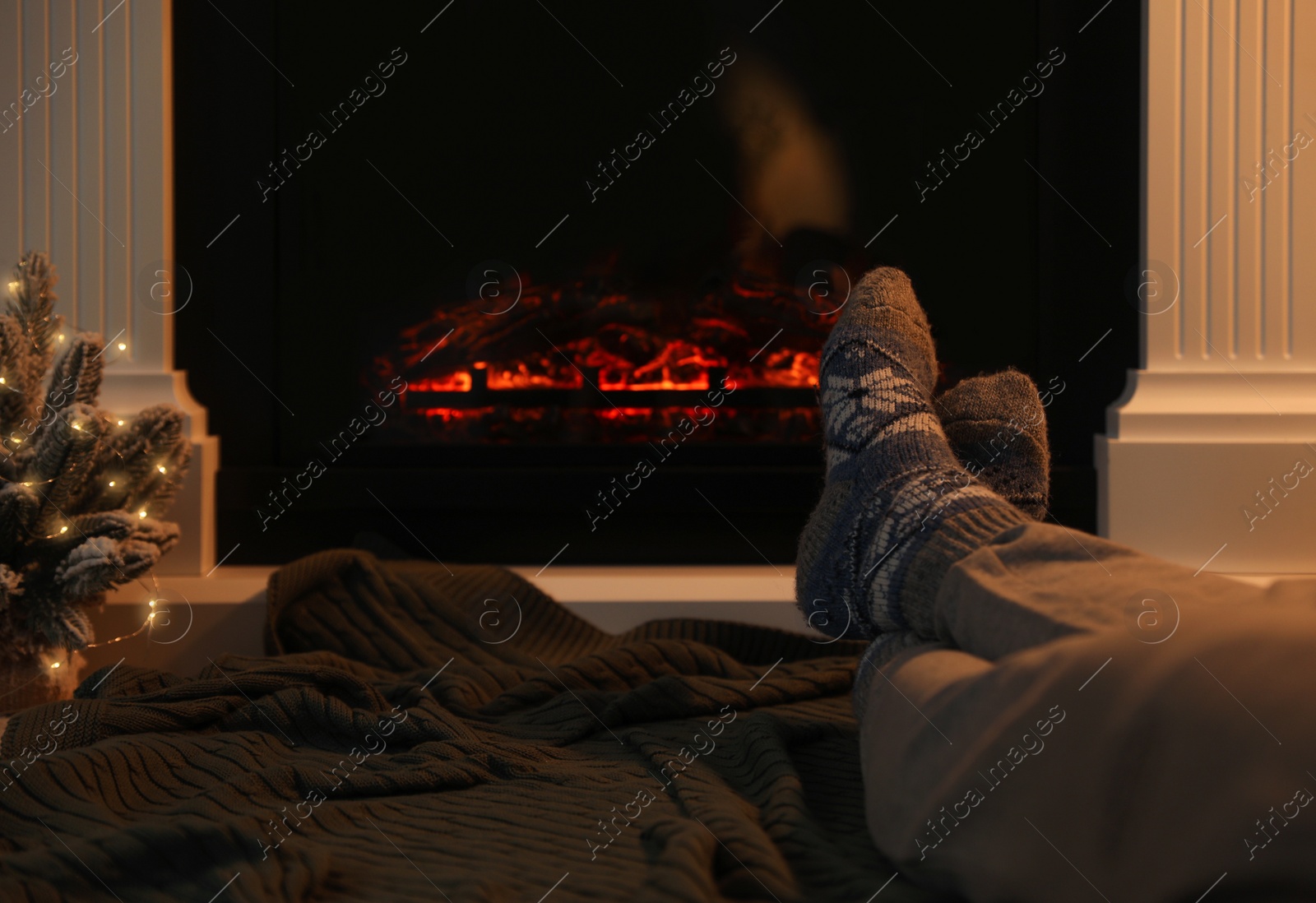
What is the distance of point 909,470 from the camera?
2.32 feet

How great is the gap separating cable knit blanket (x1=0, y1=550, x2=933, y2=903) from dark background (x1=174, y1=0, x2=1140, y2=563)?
33cm

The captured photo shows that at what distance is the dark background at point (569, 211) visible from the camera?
133cm

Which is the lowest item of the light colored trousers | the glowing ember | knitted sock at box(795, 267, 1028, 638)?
the light colored trousers

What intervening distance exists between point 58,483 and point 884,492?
0.75 meters

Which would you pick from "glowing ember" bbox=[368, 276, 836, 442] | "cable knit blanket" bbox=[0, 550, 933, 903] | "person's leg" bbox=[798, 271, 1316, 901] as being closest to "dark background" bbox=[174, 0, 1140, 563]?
"glowing ember" bbox=[368, 276, 836, 442]

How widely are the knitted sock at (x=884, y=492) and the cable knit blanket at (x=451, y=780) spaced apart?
4.9 inches

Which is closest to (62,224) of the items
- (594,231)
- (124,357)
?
(124,357)

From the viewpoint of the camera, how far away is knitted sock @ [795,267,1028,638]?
0.60 m

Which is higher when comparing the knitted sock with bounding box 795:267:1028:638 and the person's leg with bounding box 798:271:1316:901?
the knitted sock with bounding box 795:267:1028:638

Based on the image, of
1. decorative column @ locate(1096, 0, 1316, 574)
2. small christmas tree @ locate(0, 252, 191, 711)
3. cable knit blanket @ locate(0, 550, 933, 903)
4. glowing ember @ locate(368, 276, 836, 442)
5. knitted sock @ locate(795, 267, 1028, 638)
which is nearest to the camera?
cable knit blanket @ locate(0, 550, 933, 903)

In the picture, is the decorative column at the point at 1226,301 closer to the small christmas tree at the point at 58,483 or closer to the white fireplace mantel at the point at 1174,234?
the white fireplace mantel at the point at 1174,234

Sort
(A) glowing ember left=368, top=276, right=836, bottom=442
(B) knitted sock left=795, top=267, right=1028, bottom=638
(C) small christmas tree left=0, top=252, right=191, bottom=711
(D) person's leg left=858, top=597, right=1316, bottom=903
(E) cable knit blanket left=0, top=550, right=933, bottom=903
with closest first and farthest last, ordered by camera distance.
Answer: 1. (D) person's leg left=858, top=597, right=1316, bottom=903
2. (E) cable knit blanket left=0, top=550, right=933, bottom=903
3. (B) knitted sock left=795, top=267, right=1028, bottom=638
4. (C) small christmas tree left=0, top=252, right=191, bottom=711
5. (A) glowing ember left=368, top=276, right=836, bottom=442

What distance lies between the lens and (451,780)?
0.66 meters

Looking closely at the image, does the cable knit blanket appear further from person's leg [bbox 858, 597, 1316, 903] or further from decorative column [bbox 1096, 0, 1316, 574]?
decorative column [bbox 1096, 0, 1316, 574]
